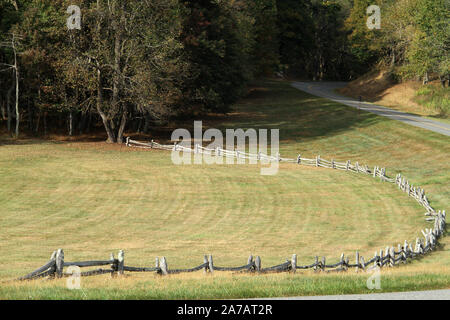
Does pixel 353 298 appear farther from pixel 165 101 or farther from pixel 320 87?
pixel 320 87

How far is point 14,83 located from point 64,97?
6.93m

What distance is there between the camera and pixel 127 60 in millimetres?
59125

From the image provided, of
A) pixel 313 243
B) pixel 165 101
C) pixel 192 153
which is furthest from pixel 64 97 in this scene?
pixel 313 243

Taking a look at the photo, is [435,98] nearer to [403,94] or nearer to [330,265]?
[403,94]

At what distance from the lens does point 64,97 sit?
6191cm
